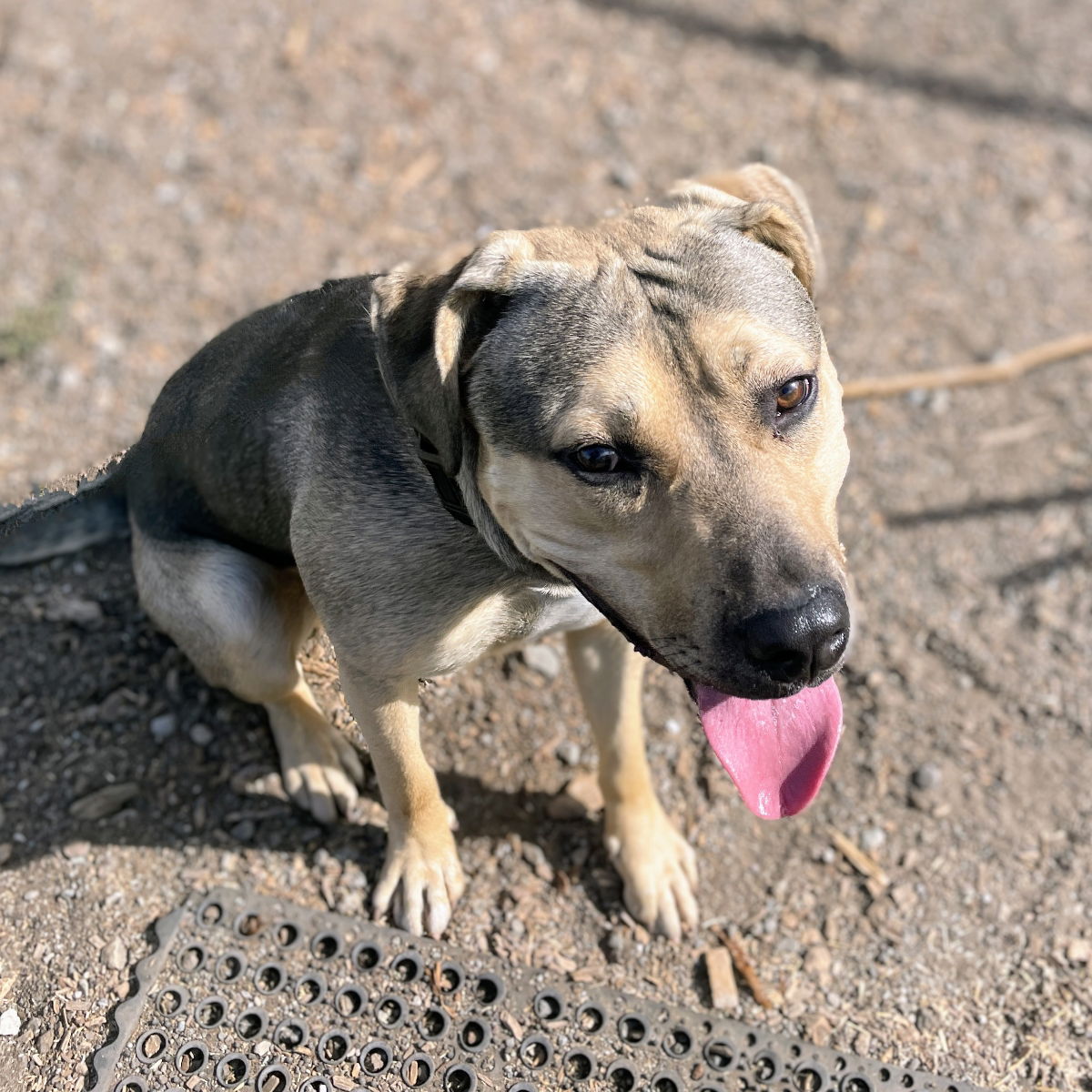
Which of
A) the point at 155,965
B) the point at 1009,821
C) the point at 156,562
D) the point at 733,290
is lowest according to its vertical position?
the point at 1009,821

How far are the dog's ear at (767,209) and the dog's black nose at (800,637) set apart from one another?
42.7 inches

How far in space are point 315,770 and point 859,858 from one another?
2065mm

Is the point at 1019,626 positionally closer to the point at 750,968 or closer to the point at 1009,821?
the point at 1009,821

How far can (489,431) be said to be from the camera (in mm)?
2777

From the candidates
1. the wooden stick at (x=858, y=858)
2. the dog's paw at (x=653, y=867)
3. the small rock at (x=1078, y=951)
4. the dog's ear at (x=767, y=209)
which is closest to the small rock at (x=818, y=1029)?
the dog's paw at (x=653, y=867)

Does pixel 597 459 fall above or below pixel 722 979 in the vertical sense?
above

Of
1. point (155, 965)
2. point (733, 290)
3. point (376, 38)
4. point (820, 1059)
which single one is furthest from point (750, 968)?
point (376, 38)

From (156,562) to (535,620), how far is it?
138 centimetres

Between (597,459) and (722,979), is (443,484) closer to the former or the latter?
(597,459)

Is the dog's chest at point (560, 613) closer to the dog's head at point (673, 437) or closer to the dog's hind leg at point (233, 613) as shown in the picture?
the dog's head at point (673, 437)

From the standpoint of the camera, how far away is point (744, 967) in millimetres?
3730

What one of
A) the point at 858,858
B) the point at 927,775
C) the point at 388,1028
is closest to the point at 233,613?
the point at 388,1028

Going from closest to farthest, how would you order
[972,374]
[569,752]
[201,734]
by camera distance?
1. [201,734]
2. [569,752]
3. [972,374]

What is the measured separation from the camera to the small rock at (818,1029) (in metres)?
3.54
